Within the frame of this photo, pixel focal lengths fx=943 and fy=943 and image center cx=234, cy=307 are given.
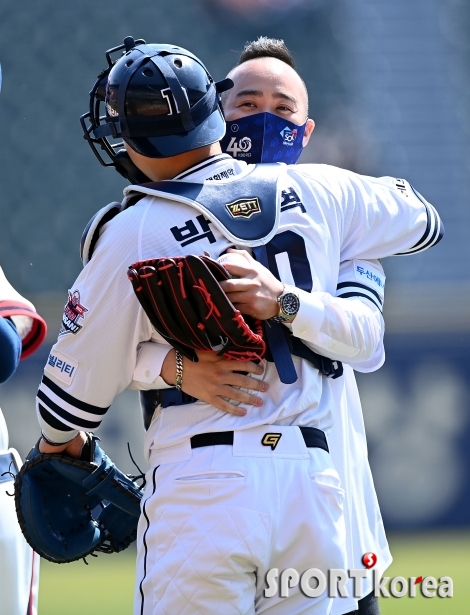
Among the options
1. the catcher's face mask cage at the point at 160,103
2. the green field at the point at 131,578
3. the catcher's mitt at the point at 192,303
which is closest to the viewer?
the catcher's mitt at the point at 192,303

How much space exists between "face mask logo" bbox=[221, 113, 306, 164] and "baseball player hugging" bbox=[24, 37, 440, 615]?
0.41 m

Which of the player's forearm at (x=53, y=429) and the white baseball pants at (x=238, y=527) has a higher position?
the player's forearm at (x=53, y=429)

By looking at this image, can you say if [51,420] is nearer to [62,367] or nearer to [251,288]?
[62,367]

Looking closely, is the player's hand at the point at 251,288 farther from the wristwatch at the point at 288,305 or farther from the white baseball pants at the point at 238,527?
the white baseball pants at the point at 238,527

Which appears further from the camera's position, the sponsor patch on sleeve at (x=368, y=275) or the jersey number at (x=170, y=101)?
the sponsor patch on sleeve at (x=368, y=275)

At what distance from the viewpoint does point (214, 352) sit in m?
2.06

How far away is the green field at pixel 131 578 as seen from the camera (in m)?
5.10

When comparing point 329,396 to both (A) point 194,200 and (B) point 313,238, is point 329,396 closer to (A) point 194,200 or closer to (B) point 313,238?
(B) point 313,238

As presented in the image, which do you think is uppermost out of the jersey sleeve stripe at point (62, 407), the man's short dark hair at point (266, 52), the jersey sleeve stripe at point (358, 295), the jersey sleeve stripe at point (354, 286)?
the man's short dark hair at point (266, 52)

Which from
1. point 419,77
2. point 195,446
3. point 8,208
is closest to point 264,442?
point 195,446

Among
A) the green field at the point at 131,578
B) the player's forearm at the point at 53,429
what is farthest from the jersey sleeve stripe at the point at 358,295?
the green field at the point at 131,578

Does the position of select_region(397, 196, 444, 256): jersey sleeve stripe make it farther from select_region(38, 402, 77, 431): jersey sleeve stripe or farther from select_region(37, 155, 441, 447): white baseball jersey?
select_region(38, 402, 77, 431): jersey sleeve stripe

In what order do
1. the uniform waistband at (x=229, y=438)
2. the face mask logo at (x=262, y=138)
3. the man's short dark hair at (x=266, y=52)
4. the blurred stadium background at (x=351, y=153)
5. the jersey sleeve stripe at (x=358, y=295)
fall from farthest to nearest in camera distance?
the blurred stadium background at (x=351, y=153), the man's short dark hair at (x=266, y=52), the face mask logo at (x=262, y=138), the jersey sleeve stripe at (x=358, y=295), the uniform waistband at (x=229, y=438)

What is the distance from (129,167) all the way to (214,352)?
544mm
